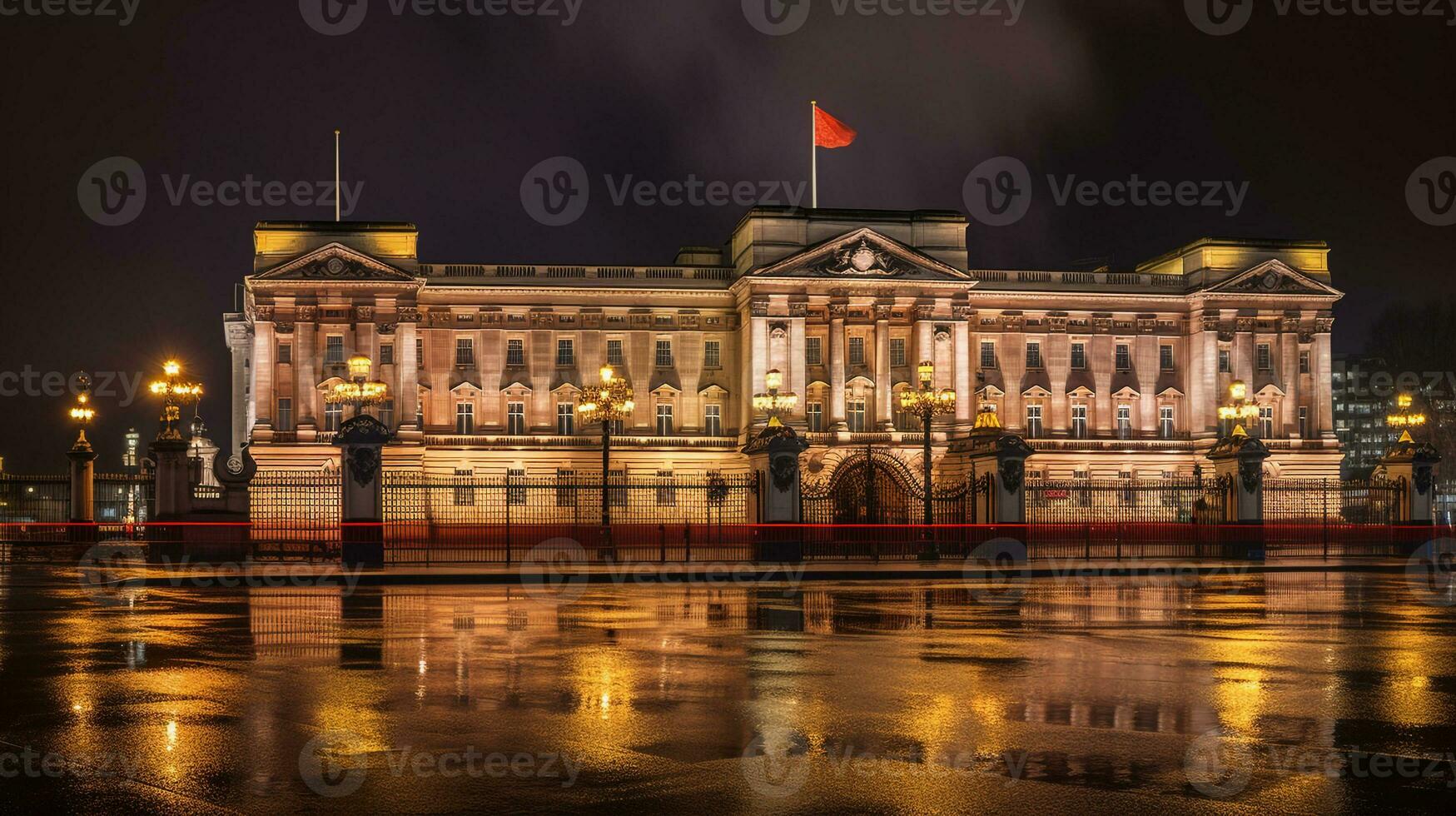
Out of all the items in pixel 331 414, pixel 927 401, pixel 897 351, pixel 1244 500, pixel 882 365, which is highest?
pixel 897 351

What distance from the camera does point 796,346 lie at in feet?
264

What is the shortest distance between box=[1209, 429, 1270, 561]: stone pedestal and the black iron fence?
14395mm

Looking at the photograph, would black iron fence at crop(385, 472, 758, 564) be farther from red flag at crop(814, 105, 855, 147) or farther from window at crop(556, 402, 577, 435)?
red flag at crop(814, 105, 855, 147)

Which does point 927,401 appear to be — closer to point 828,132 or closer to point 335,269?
point 828,132

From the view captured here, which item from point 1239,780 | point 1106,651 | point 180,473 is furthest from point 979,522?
point 1239,780

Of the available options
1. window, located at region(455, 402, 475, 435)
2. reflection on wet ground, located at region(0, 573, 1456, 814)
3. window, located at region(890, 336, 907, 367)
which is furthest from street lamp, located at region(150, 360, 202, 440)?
window, located at region(890, 336, 907, 367)

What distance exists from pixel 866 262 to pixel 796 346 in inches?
236

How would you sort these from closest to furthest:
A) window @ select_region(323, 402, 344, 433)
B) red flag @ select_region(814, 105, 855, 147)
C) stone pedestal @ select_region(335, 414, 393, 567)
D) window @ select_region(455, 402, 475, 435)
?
stone pedestal @ select_region(335, 414, 393, 567)
red flag @ select_region(814, 105, 855, 147)
window @ select_region(323, 402, 344, 433)
window @ select_region(455, 402, 475, 435)

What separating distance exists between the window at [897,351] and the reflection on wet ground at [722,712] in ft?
197

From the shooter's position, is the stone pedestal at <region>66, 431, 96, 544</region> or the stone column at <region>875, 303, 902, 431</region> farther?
the stone column at <region>875, 303, 902, 431</region>

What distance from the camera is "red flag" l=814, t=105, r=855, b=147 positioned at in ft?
235

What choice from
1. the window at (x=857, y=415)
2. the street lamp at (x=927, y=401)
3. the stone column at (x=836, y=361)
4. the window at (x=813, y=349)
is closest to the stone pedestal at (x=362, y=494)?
the street lamp at (x=927, y=401)

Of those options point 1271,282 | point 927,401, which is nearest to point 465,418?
point 927,401

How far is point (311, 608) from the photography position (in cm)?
2462
